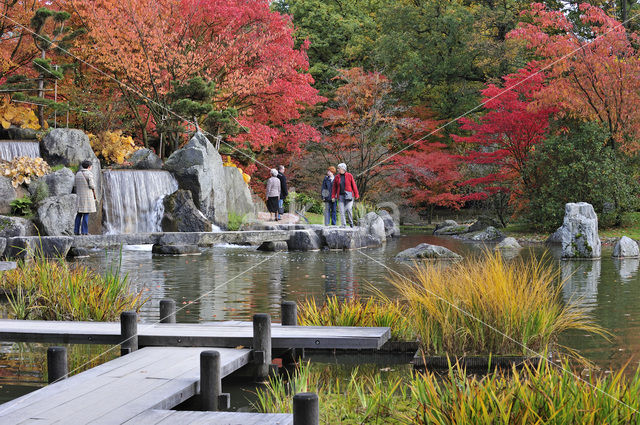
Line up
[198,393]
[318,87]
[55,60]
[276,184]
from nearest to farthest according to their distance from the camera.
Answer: [198,393]
[276,184]
[55,60]
[318,87]

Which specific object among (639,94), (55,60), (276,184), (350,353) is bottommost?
(350,353)

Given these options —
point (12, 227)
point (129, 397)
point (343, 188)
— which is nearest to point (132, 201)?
point (12, 227)

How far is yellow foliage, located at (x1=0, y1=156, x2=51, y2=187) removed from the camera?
62.9 feet

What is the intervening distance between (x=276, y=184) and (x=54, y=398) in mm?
17007

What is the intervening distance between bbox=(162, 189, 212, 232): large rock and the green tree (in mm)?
11557

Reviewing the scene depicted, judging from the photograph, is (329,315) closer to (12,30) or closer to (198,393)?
(198,393)

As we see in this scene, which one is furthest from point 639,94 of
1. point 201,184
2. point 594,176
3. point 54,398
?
point 54,398

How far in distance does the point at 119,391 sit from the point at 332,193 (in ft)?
47.7

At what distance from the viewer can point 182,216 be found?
21.1m

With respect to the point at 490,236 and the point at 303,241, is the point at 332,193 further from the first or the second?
the point at 490,236

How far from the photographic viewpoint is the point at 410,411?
14.5ft

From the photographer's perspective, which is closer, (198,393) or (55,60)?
(198,393)

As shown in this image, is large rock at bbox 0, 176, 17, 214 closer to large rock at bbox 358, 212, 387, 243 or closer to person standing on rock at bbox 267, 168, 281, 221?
person standing on rock at bbox 267, 168, 281, 221

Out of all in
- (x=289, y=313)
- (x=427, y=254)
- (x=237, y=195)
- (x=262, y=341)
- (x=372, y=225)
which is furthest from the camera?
(x=237, y=195)
